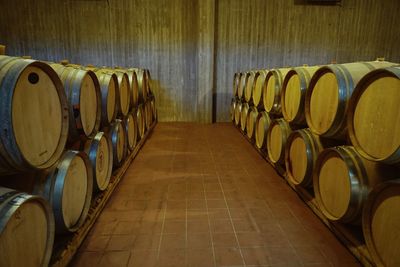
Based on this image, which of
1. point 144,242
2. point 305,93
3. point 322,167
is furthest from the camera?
point 305,93

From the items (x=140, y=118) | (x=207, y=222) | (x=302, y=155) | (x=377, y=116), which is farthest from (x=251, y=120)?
(x=377, y=116)

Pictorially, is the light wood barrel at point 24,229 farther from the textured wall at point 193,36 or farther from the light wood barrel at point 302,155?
the textured wall at point 193,36

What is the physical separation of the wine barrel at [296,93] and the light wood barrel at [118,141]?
223cm

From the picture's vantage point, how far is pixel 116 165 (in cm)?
391

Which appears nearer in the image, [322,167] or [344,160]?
[344,160]

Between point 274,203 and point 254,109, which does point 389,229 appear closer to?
point 274,203

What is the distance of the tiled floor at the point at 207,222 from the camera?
2240 mm

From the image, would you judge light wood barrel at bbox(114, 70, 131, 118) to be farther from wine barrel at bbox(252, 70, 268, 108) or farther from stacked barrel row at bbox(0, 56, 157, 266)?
wine barrel at bbox(252, 70, 268, 108)

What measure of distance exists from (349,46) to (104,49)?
725 cm

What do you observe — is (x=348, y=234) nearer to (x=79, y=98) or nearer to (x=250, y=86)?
(x=79, y=98)

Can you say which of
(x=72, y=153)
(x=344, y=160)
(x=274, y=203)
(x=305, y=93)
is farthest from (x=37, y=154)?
(x=305, y=93)

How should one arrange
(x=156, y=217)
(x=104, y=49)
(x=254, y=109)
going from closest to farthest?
(x=156, y=217) < (x=254, y=109) < (x=104, y=49)

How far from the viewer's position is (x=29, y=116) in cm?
167

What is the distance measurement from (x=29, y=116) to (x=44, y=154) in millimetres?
274
